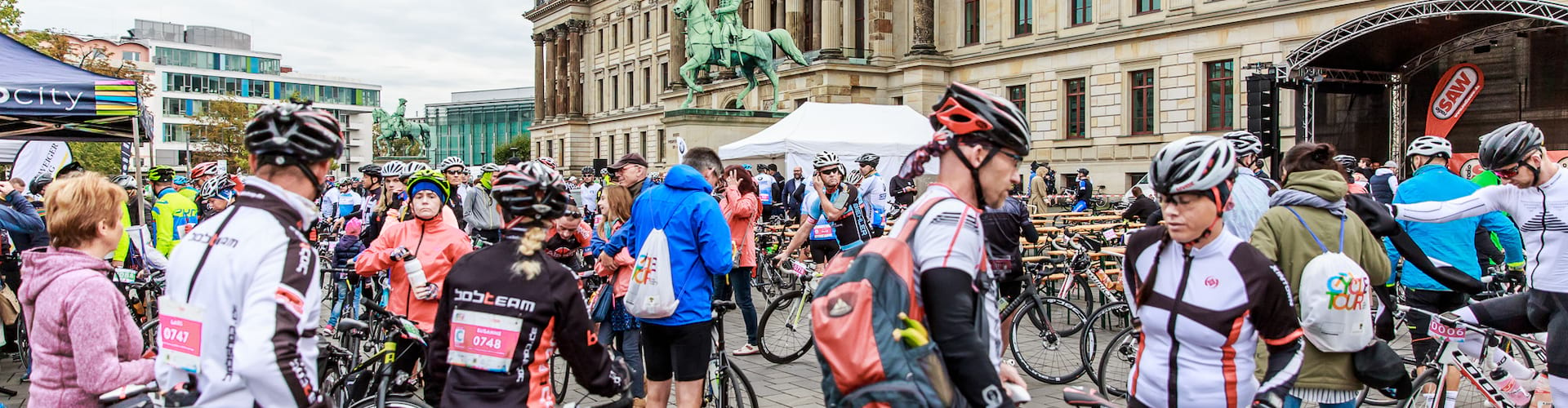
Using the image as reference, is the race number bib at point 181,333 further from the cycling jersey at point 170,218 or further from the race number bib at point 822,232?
the race number bib at point 822,232

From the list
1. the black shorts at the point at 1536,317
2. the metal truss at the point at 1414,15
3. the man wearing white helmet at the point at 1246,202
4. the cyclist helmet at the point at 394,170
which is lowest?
the black shorts at the point at 1536,317

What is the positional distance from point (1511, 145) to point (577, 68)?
7348 cm

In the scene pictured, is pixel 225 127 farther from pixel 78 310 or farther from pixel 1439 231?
pixel 1439 231

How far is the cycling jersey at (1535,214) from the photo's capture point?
4941 mm

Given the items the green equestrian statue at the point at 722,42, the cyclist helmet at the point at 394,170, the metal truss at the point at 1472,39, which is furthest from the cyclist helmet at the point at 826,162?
the green equestrian statue at the point at 722,42

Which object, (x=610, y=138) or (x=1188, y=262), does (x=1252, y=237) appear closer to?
(x=1188, y=262)

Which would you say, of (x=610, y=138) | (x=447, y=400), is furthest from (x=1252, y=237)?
(x=610, y=138)

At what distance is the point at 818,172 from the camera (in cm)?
1072

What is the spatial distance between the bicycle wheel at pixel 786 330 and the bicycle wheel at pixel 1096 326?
2178 mm

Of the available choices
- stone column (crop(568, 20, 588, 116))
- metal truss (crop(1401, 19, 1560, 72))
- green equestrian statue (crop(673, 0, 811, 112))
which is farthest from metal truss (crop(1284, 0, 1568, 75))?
stone column (crop(568, 20, 588, 116))

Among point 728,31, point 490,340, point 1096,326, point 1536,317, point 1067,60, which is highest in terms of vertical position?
point 728,31

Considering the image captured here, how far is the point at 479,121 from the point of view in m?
143

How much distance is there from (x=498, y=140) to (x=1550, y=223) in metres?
142

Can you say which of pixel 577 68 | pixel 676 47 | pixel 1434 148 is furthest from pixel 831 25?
pixel 577 68
